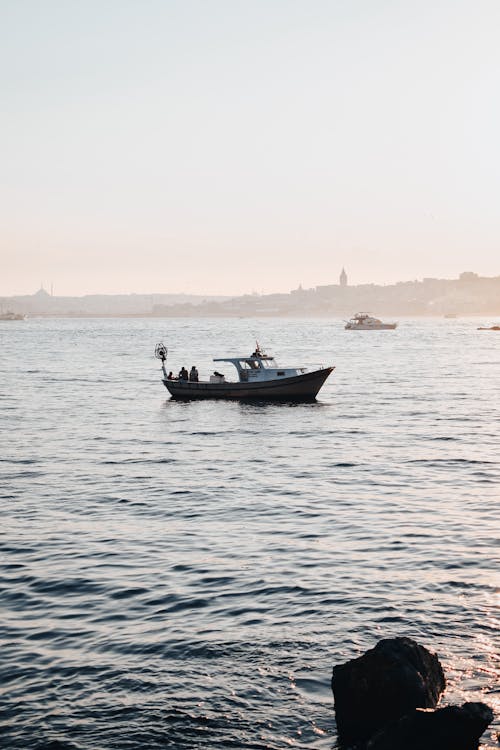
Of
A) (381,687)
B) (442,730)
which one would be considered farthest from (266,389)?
(442,730)

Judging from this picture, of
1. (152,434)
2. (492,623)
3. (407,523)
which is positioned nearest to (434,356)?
(152,434)

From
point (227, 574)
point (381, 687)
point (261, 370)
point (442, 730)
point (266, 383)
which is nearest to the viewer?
point (442, 730)

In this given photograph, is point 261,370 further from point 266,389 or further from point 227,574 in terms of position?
point 227,574

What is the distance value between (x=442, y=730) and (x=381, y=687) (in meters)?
1.51

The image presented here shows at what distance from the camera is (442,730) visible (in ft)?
40.3

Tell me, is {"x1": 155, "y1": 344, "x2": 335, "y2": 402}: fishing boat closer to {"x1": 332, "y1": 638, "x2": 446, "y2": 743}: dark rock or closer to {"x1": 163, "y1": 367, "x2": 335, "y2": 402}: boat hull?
{"x1": 163, "y1": 367, "x2": 335, "y2": 402}: boat hull

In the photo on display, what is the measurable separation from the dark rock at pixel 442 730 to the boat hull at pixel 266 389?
53155 mm

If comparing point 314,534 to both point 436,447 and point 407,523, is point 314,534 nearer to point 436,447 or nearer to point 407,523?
point 407,523

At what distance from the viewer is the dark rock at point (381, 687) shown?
13633 mm

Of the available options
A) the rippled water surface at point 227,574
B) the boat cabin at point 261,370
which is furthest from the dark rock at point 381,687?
the boat cabin at point 261,370

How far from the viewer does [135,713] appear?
15.1 m

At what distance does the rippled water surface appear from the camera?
50.5 ft

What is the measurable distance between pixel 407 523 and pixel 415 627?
32.2 feet

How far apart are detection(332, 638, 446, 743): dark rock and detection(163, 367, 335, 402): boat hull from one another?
169 ft
